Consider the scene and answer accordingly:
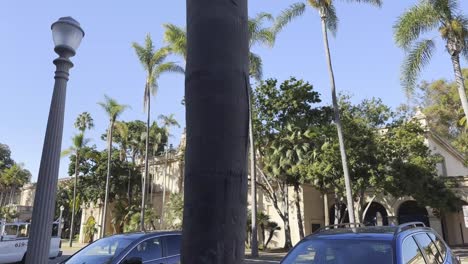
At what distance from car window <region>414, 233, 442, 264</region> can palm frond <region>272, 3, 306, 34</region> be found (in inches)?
737

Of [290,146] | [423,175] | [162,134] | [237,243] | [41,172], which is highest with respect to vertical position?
[162,134]

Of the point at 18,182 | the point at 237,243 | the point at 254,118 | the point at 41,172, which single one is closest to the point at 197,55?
the point at 237,243

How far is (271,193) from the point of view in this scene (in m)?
34.0

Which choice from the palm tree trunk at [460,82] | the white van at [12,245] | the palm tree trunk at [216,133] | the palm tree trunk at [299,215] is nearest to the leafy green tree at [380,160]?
the palm tree trunk at [299,215]

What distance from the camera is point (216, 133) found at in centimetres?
179

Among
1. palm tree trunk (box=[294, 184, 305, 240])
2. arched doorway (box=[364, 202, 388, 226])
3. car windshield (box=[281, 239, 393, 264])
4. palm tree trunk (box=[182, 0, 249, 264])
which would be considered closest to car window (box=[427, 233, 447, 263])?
car windshield (box=[281, 239, 393, 264])

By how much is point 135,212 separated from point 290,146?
22355 millimetres

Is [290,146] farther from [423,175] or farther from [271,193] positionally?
[423,175]

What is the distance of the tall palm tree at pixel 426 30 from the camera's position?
17.5 m

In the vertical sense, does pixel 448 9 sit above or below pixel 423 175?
above

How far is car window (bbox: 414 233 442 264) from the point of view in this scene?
17.9 ft

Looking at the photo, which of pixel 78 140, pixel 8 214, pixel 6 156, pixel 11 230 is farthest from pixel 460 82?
pixel 6 156

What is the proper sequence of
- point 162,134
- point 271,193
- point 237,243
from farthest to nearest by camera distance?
1. point 162,134
2. point 271,193
3. point 237,243

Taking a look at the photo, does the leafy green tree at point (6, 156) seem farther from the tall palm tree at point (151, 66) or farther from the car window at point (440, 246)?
the car window at point (440, 246)
